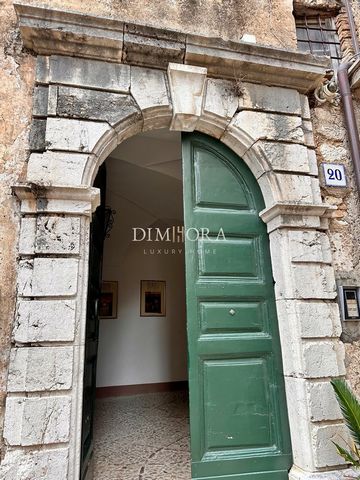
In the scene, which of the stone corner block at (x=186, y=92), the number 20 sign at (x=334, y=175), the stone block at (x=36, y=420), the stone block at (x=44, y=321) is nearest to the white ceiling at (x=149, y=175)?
the stone corner block at (x=186, y=92)

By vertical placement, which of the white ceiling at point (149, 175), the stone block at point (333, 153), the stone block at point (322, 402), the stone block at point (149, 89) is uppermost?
the white ceiling at point (149, 175)

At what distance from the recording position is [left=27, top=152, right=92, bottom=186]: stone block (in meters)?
2.15

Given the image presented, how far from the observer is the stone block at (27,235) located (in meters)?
2.05

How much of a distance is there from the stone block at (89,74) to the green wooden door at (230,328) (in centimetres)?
65

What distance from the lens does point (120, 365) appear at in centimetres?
577

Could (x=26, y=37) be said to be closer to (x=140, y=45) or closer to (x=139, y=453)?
(x=140, y=45)

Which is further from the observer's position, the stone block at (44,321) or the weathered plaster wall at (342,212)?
the weathered plaster wall at (342,212)

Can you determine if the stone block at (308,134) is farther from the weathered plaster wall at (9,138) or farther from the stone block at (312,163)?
the weathered plaster wall at (9,138)

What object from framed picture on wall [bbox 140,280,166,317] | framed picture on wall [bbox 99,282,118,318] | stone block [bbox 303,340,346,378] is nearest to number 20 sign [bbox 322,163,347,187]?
stone block [bbox 303,340,346,378]

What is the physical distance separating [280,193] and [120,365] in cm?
451

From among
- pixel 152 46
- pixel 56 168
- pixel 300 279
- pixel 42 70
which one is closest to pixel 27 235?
pixel 56 168

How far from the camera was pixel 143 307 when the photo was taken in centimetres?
619

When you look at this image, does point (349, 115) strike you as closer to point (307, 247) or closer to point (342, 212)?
A: point (342, 212)

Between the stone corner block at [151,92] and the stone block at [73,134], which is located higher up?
the stone corner block at [151,92]
